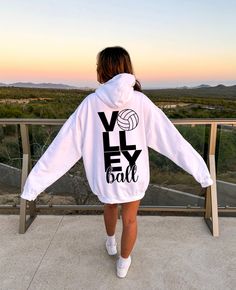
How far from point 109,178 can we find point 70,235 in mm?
1180

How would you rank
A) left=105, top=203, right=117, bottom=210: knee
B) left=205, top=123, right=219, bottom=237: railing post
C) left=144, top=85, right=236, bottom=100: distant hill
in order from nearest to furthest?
left=105, top=203, right=117, bottom=210: knee → left=205, top=123, right=219, bottom=237: railing post → left=144, top=85, right=236, bottom=100: distant hill

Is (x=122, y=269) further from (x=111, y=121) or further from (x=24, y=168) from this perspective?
(x=24, y=168)

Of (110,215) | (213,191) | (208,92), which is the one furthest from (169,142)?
(208,92)

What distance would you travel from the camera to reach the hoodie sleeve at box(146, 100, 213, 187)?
2.25m

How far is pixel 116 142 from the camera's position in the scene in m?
2.17

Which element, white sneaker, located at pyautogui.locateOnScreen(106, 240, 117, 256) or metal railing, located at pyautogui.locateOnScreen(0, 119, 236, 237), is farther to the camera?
metal railing, located at pyautogui.locateOnScreen(0, 119, 236, 237)

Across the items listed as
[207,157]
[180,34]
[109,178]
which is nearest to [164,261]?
[109,178]

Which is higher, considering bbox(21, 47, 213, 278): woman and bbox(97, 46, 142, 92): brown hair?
bbox(97, 46, 142, 92): brown hair

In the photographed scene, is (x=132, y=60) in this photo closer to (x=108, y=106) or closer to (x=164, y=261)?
(x=108, y=106)

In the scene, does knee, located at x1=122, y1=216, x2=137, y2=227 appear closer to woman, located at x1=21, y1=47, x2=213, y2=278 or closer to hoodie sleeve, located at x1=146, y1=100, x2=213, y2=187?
woman, located at x1=21, y1=47, x2=213, y2=278

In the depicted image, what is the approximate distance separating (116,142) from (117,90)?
36 cm

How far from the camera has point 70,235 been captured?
10.3 ft

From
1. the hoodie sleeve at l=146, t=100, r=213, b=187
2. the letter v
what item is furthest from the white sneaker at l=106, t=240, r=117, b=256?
the letter v

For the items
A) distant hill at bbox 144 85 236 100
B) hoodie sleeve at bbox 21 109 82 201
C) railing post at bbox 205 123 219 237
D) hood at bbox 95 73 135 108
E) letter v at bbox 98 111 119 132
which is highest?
hood at bbox 95 73 135 108
